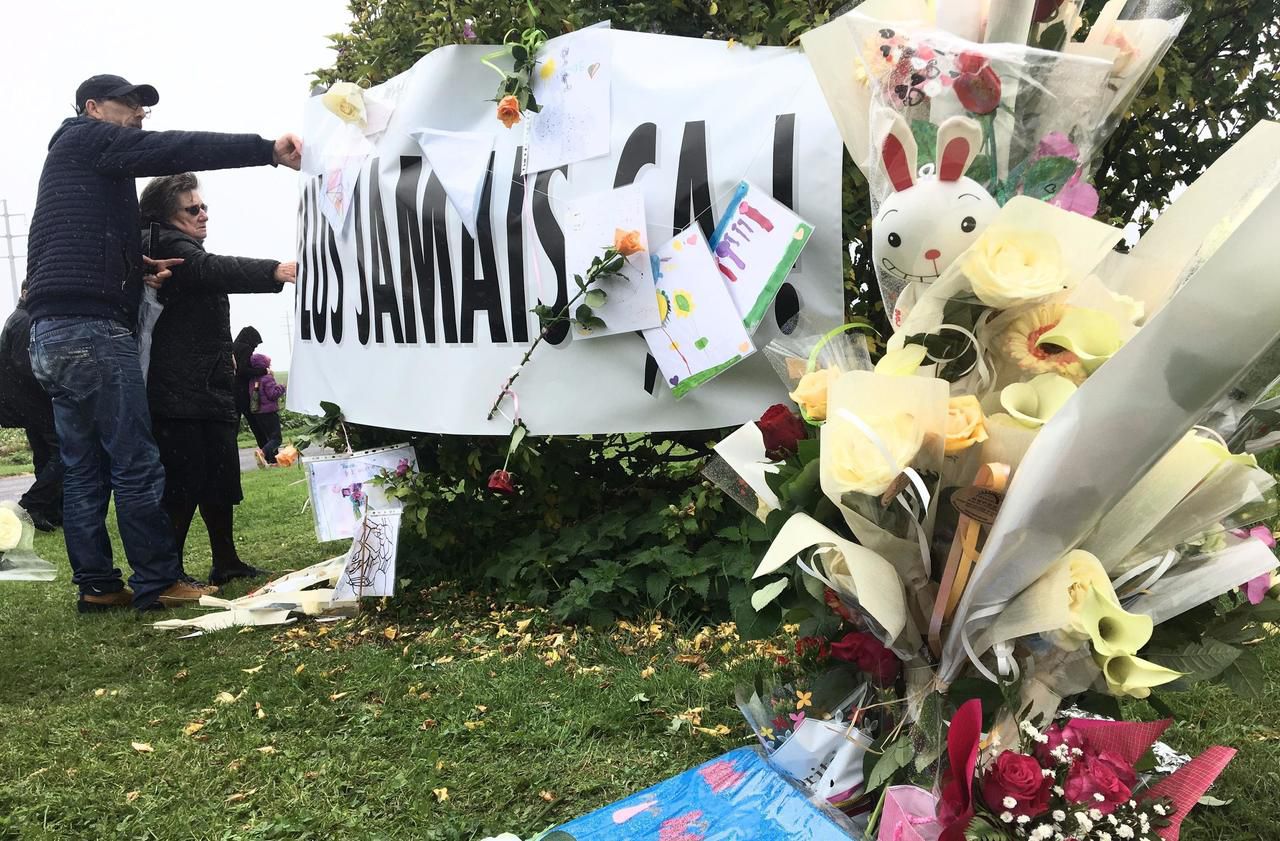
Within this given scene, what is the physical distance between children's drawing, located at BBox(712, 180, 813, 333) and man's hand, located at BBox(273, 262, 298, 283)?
230cm

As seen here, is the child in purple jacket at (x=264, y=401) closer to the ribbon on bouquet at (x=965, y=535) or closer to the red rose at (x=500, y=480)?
the red rose at (x=500, y=480)

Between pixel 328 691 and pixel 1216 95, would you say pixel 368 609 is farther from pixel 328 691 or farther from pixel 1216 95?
pixel 1216 95

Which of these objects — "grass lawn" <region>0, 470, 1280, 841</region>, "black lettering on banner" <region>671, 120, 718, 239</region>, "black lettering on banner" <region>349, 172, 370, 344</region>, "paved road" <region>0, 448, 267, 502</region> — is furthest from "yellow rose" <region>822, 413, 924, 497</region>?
"paved road" <region>0, 448, 267, 502</region>

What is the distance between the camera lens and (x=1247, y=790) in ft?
5.82

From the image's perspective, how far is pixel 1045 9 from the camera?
150cm

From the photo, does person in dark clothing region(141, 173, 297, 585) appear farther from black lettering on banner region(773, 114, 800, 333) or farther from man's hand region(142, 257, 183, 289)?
black lettering on banner region(773, 114, 800, 333)

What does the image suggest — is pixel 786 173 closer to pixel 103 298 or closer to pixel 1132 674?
pixel 1132 674

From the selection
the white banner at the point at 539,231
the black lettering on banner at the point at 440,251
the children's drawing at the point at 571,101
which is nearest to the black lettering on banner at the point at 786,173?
the white banner at the point at 539,231

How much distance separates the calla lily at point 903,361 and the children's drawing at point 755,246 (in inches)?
43.8

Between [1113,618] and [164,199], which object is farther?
[164,199]

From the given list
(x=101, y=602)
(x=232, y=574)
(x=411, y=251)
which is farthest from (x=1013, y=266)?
(x=232, y=574)

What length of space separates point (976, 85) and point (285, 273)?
3.38 metres

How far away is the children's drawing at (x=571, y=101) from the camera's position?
280 cm

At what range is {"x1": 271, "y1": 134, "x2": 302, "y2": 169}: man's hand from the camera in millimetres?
3755
